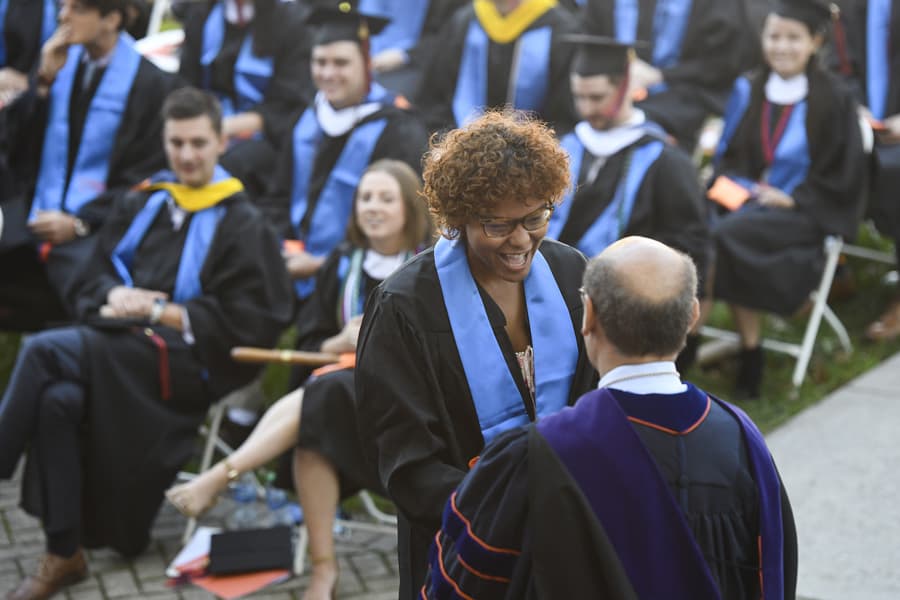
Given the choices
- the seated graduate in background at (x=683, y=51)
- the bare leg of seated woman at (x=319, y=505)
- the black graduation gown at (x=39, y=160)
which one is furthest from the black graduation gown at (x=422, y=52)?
the bare leg of seated woman at (x=319, y=505)

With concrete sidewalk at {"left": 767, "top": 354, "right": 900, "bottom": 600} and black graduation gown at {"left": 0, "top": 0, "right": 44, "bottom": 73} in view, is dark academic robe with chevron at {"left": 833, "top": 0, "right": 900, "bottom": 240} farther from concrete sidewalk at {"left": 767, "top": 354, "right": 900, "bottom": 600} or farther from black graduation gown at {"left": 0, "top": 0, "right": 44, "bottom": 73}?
black graduation gown at {"left": 0, "top": 0, "right": 44, "bottom": 73}

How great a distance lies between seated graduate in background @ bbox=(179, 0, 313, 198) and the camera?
7117mm

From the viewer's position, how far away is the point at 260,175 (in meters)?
7.05

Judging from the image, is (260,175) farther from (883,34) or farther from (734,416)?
(734,416)

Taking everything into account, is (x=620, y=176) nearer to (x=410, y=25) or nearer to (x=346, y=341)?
(x=346, y=341)

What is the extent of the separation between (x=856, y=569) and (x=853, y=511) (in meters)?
0.50

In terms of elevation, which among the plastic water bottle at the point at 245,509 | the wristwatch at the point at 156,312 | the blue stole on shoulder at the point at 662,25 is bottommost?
the plastic water bottle at the point at 245,509

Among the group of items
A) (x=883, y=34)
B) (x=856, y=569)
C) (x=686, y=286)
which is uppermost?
(x=883, y=34)

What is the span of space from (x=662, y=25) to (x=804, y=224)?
Answer: 1.91 metres

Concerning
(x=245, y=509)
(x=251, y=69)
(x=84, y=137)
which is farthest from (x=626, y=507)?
(x=251, y=69)

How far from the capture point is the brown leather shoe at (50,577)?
4.71 metres

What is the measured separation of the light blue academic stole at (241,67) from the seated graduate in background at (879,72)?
331cm

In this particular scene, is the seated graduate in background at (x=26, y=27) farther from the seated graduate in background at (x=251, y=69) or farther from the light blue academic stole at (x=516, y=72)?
the light blue academic stole at (x=516, y=72)

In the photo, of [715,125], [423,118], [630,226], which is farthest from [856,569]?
[715,125]
